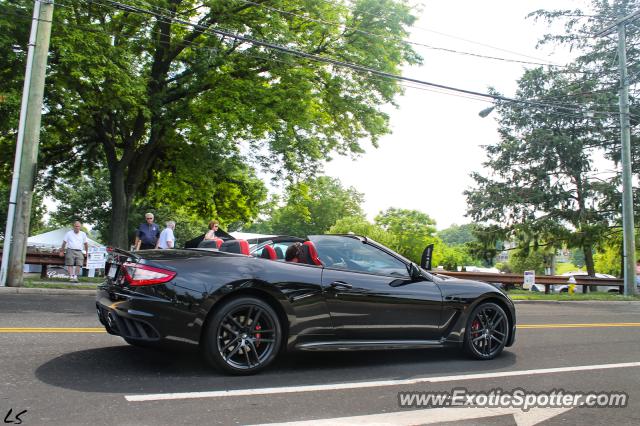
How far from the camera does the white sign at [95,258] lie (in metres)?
16.3

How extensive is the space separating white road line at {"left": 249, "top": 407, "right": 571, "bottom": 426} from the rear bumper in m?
1.47

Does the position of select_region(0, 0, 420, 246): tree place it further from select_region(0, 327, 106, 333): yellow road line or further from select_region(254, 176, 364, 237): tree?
select_region(254, 176, 364, 237): tree

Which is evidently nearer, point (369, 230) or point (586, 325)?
point (586, 325)

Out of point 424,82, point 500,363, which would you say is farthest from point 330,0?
point 500,363

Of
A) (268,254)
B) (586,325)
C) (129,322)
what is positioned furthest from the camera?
(586,325)

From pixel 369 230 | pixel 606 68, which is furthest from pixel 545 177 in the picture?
pixel 369 230

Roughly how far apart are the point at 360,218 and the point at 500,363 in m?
75.9

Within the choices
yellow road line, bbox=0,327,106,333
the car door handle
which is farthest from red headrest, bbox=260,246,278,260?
yellow road line, bbox=0,327,106,333

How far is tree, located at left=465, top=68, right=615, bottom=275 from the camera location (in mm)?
31062

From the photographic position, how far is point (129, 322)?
4594 millimetres

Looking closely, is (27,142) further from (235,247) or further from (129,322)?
(129,322)

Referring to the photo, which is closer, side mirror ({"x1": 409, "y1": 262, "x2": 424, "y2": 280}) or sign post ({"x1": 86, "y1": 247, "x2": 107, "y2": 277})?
side mirror ({"x1": 409, "y1": 262, "x2": 424, "y2": 280})

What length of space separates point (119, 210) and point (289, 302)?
16.8 m

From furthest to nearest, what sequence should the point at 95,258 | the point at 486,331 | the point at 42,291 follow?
the point at 95,258 < the point at 42,291 < the point at 486,331
